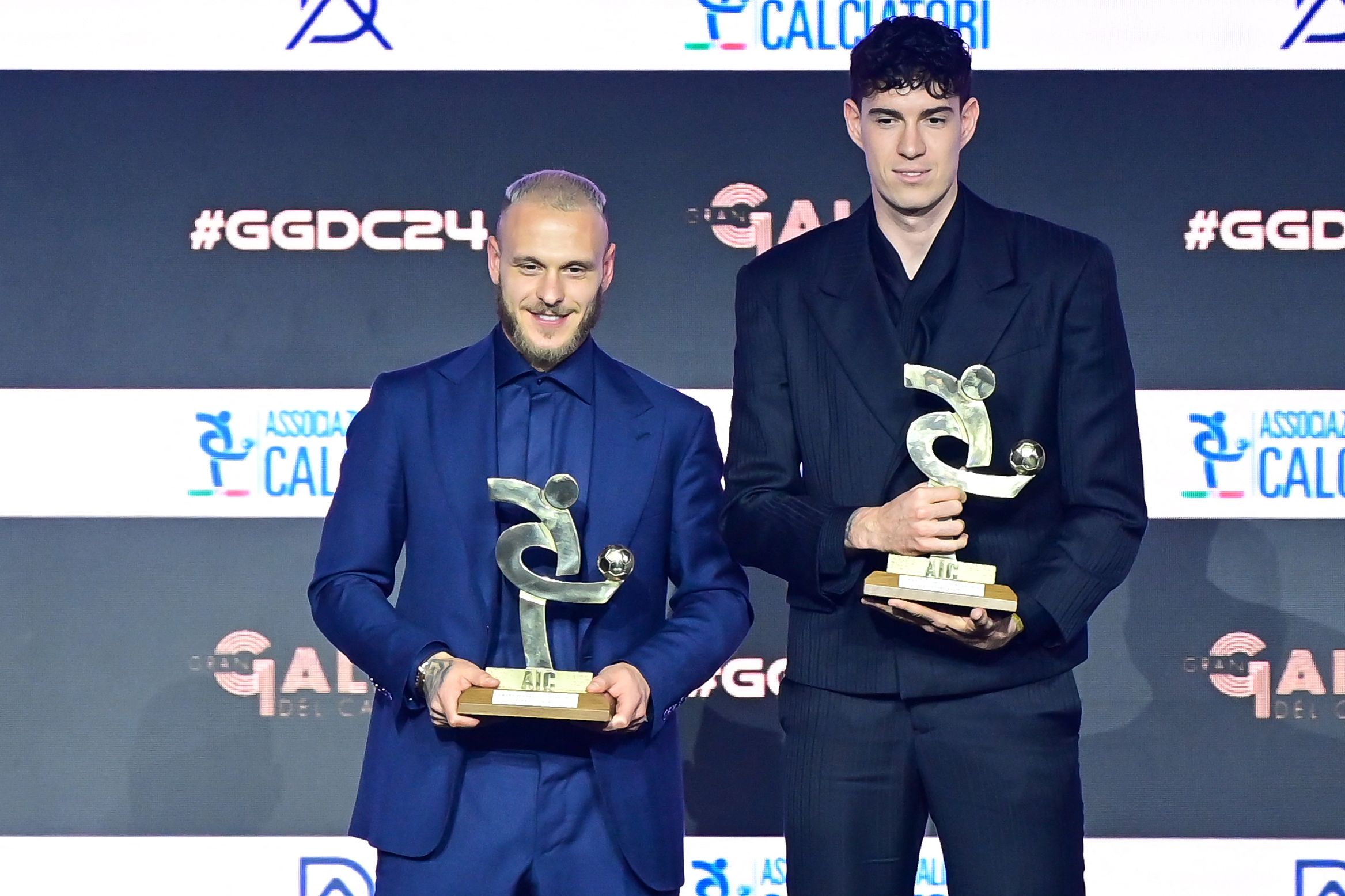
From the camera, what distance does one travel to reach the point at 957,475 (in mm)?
2102

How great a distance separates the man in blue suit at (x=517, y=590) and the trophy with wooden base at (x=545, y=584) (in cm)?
4

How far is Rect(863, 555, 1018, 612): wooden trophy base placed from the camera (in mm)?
2055

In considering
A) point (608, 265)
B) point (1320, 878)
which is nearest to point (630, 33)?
point (608, 265)

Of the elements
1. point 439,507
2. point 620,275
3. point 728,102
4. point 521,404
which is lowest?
point 439,507

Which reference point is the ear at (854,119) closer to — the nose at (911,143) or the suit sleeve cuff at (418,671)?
the nose at (911,143)

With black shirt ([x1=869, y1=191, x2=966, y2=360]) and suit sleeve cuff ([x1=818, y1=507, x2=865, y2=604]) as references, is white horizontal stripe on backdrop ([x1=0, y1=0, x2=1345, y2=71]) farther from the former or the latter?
suit sleeve cuff ([x1=818, y1=507, x2=865, y2=604])

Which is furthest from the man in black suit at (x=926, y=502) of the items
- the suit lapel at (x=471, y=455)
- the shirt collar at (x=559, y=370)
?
the suit lapel at (x=471, y=455)

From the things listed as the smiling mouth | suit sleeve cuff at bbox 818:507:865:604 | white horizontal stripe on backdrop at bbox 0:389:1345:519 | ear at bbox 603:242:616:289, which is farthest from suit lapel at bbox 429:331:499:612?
white horizontal stripe on backdrop at bbox 0:389:1345:519

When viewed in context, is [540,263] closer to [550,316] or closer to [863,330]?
[550,316]

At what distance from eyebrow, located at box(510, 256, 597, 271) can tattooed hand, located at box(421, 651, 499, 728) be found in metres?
0.57

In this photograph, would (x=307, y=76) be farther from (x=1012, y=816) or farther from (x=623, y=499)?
(x=1012, y=816)

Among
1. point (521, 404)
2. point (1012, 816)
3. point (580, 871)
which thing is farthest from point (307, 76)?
point (1012, 816)

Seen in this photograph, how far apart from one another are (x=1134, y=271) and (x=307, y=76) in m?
1.92

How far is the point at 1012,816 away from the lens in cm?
212
